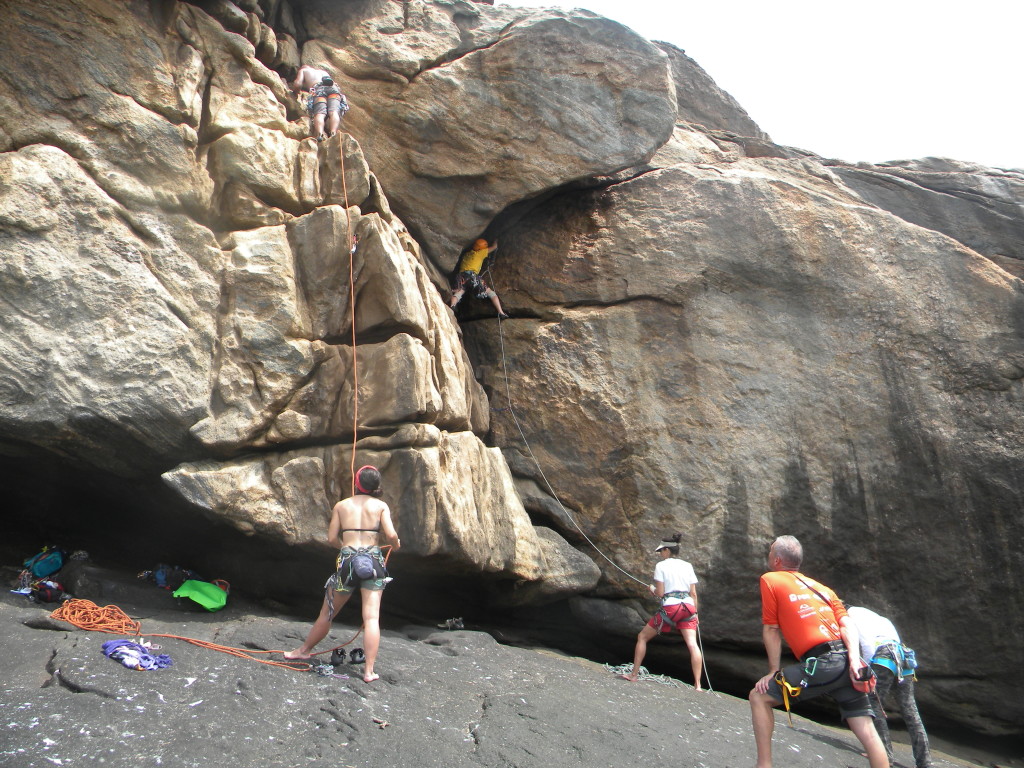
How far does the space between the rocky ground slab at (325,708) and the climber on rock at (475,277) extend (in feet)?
17.2

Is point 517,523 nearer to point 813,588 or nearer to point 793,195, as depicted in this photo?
point 813,588

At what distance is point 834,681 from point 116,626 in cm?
550

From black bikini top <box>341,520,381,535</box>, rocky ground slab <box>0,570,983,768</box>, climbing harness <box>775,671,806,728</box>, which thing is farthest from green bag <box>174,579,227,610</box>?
climbing harness <box>775,671,806,728</box>

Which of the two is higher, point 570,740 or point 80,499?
point 80,499

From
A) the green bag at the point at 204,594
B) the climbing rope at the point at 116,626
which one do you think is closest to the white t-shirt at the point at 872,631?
the climbing rope at the point at 116,626

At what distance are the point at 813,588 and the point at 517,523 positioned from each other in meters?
5.18

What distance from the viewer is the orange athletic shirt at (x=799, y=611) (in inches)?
189

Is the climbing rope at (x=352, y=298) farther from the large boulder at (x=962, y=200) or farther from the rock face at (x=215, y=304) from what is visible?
the large boulder at (x=962, y=200)

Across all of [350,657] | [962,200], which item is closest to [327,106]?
[350,657]

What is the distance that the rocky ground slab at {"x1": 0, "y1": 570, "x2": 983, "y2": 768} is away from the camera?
14.8ft

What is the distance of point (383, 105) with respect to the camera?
1132 cm

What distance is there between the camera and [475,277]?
11.6 m

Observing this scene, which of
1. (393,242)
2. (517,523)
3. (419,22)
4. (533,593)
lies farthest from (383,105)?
(533,593)

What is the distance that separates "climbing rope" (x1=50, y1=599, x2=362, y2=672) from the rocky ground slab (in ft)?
0.33
